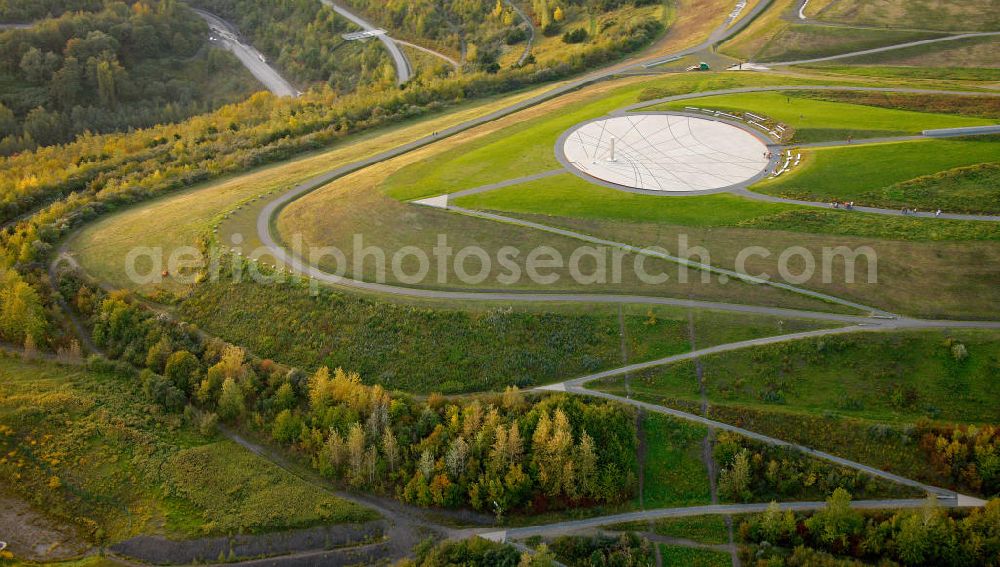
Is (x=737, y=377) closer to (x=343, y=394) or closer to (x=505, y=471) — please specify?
(x=505, y=471)

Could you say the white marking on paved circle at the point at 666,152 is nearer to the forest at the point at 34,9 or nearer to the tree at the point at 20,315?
the tree at the point at 20,315

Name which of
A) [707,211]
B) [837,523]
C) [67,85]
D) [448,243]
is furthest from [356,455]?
[67,85]

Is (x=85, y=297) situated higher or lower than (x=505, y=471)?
higher

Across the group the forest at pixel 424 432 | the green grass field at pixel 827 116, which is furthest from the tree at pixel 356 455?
the green grass field at pixel 827 116

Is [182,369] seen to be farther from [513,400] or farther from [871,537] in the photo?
[871,537]

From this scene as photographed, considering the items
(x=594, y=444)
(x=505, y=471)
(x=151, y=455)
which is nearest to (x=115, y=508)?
(x=151, y=455)

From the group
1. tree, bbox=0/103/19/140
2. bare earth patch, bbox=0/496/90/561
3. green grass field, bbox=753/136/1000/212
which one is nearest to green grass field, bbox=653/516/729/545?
green grass field, bbox=753/136/1000/212

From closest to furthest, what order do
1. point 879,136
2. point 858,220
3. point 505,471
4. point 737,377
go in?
point 505,471, point 737,377, point 858,220, point 879,136
